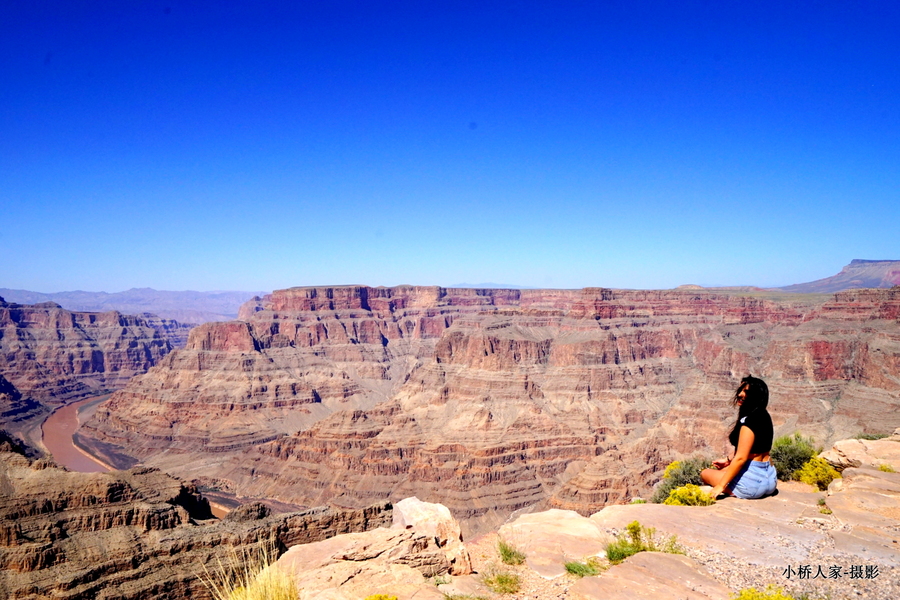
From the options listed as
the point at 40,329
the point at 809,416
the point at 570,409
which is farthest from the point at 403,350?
the point at 40,329

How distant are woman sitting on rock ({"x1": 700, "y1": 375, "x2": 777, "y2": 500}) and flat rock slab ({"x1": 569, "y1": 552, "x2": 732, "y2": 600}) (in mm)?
3108

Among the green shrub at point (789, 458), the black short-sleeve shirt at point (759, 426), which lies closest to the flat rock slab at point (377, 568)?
the black short-sleeve shirt at point (759, 426)

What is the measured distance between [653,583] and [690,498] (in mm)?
5010

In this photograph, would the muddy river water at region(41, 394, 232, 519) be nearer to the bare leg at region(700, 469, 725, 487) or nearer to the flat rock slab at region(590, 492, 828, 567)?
the flat rock slab at region(590, 492, 828, 567)

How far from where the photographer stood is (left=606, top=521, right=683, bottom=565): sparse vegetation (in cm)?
984

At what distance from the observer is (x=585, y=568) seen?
9414 mm

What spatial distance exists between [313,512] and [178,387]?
104 metres

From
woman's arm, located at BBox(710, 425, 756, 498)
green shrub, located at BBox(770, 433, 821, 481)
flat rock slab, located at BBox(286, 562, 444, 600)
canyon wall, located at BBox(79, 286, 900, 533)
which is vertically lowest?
canyon wall, located at BBox(79, 286, 900, 533)

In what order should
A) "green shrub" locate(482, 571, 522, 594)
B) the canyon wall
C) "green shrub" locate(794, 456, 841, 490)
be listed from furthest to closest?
the canyon wall, "green shrub" locate(794, 456, 841, 490), "green shrub" locate(482, 571, 522, 594)

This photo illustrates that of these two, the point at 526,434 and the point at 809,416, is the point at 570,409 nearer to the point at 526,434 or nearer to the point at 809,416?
the point at 526,434

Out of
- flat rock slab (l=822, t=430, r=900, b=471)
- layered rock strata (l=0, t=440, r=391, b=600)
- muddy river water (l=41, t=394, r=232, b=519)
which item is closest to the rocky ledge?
flat rock slab (l=822, t=430, r=900, b=471)

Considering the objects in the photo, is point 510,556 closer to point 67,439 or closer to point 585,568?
point 585,568

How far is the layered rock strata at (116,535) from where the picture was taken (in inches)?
933

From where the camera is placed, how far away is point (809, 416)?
255ft
